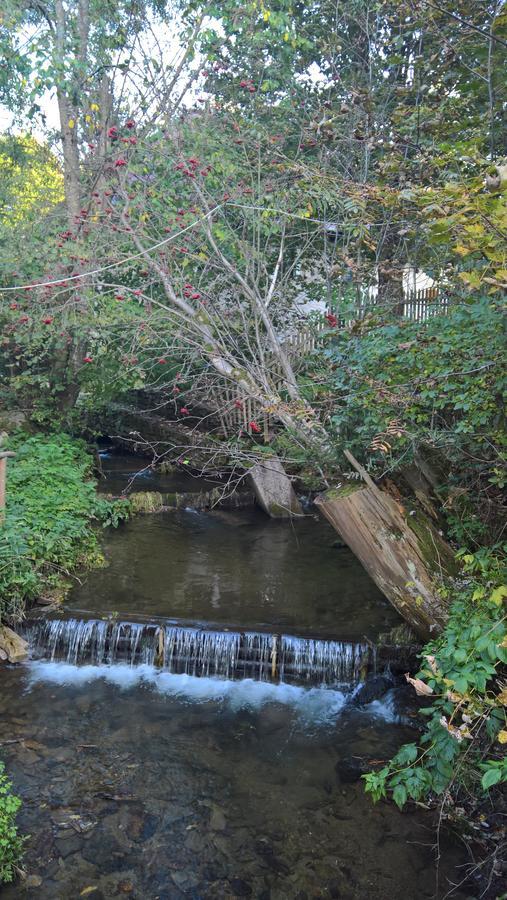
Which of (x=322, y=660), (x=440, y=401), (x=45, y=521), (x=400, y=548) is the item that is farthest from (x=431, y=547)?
(x=45, y=521)

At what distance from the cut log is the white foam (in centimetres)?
116

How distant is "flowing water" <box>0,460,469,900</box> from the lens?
3912 mm

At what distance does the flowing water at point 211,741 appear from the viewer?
3912 millimetres

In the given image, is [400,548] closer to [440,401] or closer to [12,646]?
[440,401]

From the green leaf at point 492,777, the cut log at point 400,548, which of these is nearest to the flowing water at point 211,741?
the cut log at point 400,548

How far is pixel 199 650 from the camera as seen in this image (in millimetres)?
6320

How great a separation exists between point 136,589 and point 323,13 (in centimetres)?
845

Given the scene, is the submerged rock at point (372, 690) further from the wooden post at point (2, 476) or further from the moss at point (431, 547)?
the wooden post at point (2, 476)

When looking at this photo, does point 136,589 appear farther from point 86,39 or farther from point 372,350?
point 86,39

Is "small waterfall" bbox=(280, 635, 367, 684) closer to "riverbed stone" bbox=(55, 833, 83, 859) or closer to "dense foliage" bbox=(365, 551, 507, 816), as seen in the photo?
"dense foliage" bbox=(365, 551, 507, 816)

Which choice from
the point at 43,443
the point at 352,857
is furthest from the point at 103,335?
the point at 352,857

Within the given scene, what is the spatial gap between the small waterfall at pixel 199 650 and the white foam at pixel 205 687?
0.27 ft

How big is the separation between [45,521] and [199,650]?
298cm

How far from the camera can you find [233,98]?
10.2 meters
